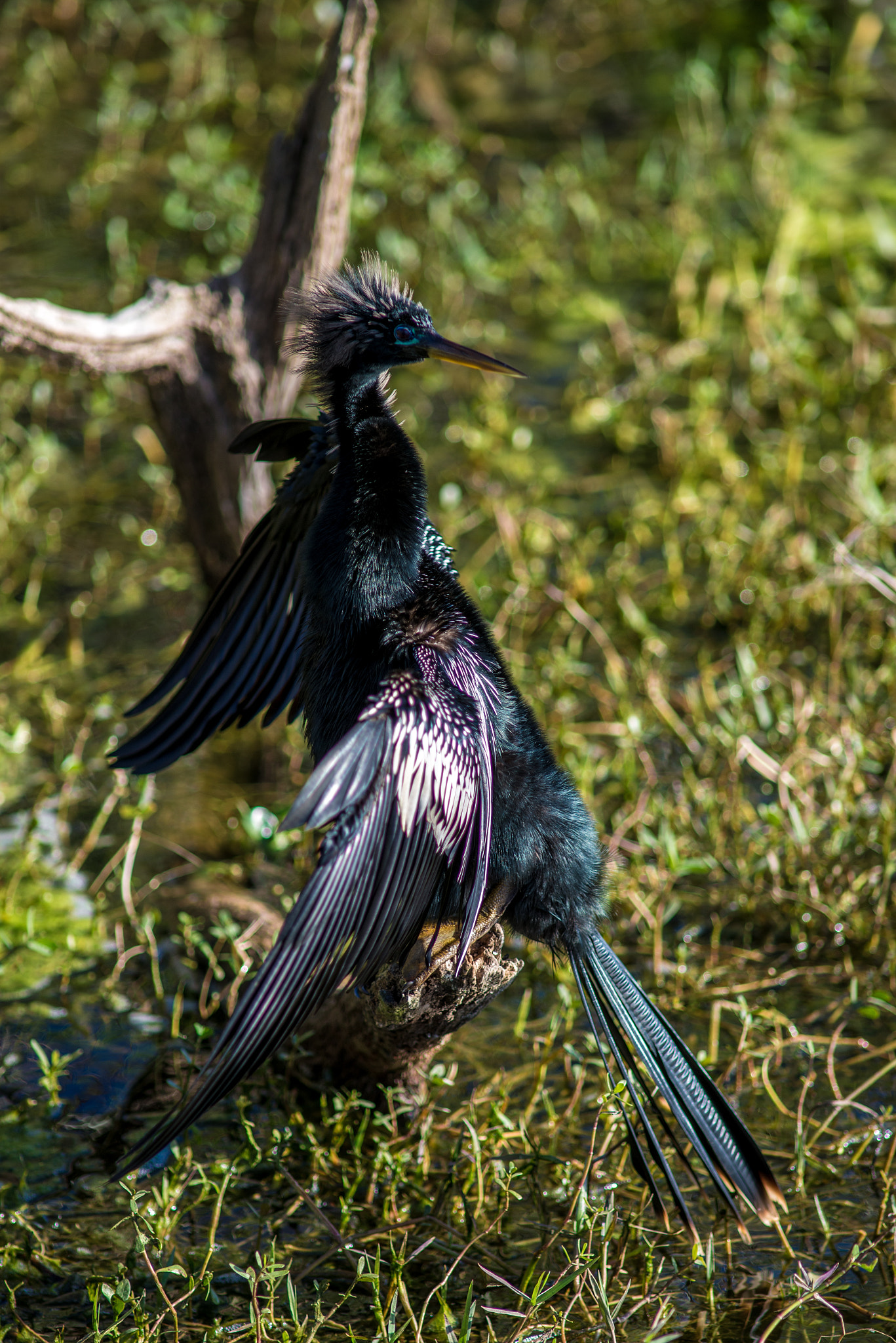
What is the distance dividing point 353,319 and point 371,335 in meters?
0.05

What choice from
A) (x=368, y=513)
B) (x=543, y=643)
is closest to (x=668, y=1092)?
(x=368, y=513)

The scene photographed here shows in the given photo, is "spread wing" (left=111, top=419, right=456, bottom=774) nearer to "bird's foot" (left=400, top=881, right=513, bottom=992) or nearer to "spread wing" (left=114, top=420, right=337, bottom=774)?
"spread wing" (left=114, top=420, right=337, bottom=774)

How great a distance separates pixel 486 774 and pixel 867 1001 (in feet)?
4.30

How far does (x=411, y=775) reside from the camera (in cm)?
237

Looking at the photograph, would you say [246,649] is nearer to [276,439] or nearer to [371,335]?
[276,439]

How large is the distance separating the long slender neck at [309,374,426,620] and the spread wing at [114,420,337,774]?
1.52 ft

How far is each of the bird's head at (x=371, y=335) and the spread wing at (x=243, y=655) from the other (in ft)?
1.55

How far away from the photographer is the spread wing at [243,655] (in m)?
3.20

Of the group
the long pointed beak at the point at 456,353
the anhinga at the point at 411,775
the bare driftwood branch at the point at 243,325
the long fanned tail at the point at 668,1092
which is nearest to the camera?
the anhinga at the point at 411,775

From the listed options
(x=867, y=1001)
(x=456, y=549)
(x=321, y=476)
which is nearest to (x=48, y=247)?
(x=456, y=549)

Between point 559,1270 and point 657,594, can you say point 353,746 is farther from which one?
point 657,594

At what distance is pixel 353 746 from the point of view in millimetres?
2311

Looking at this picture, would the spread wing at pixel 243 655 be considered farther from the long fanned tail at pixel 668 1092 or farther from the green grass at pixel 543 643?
the long fanned tail at pixel 668 1092

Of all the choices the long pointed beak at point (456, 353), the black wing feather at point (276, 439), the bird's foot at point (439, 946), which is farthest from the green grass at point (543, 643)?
the long pointed beak at point (456, 353)
